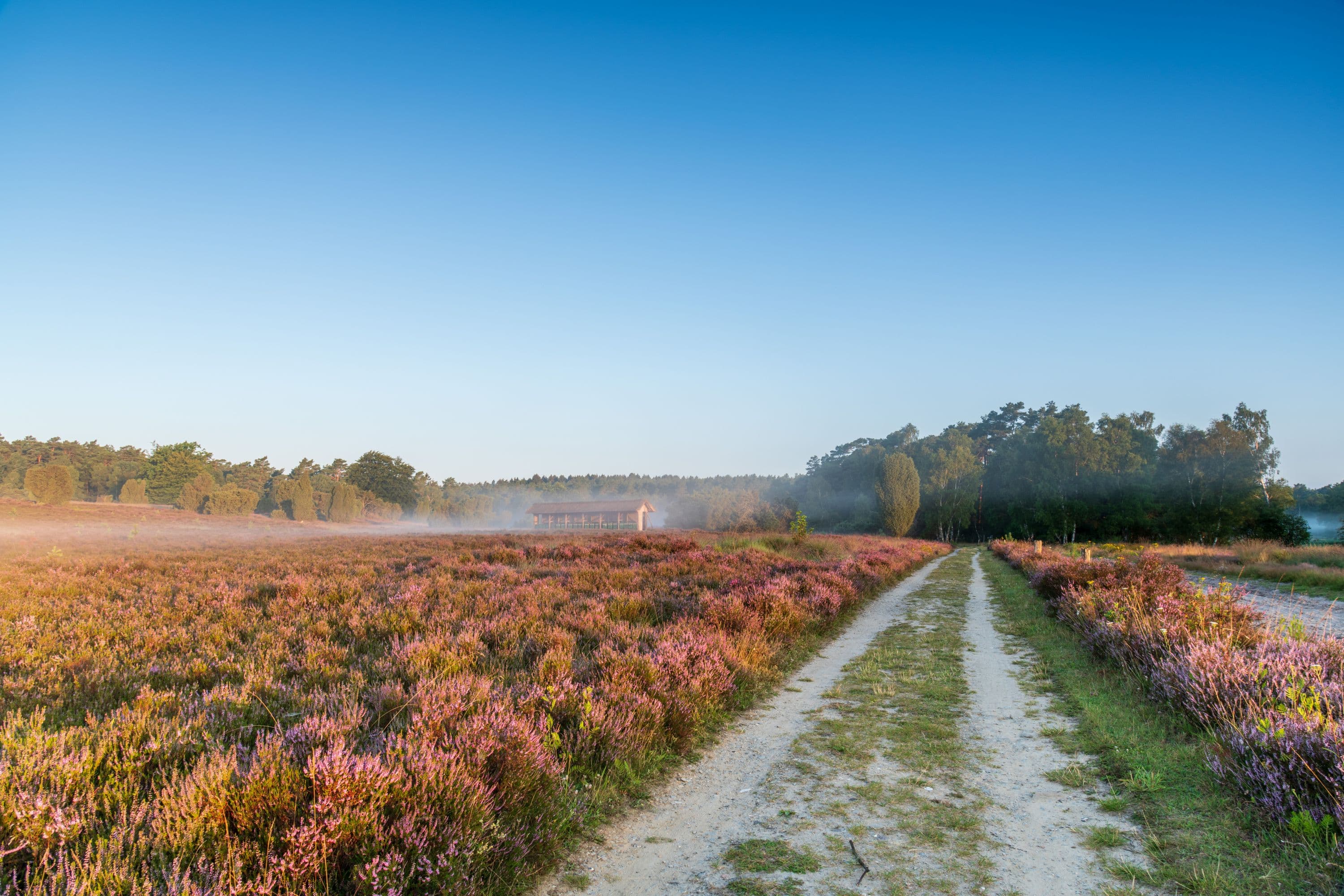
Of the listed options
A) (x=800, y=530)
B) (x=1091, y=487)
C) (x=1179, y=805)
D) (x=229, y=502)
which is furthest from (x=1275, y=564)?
(x=229, y=502)

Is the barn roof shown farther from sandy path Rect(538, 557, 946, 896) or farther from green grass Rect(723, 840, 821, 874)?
green grass Rect(723, 840, 821, 874)

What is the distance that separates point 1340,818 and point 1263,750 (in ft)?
2.85

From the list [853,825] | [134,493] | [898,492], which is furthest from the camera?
[898,492]

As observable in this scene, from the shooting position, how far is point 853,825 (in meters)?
3.93

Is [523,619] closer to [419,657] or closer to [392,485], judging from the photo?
[419,657]

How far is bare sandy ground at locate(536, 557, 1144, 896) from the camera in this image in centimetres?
330

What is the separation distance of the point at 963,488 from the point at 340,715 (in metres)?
87.7

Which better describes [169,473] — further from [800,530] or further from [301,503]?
[800,530]

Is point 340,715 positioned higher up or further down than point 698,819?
higher up

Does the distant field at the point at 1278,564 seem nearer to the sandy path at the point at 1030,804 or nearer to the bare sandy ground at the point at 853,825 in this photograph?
the sandy path at the point at 1030,804

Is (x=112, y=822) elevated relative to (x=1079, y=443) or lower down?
lower down

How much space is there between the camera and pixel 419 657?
6500 millimetres

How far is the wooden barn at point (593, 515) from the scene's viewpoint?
3172 inches

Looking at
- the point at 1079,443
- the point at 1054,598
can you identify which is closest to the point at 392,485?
the point at 1079,443
